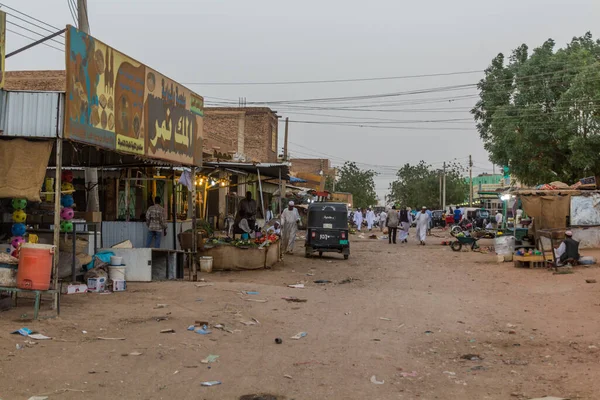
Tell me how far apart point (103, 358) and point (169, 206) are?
2003cm

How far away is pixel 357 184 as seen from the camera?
8131 centimetres

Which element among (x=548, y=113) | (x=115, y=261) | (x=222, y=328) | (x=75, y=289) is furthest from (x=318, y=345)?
(x=548, y=113)

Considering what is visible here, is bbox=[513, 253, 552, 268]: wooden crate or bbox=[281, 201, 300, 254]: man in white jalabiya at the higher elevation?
bbox=[281, 201, 300, 254]: man in white jalabiya

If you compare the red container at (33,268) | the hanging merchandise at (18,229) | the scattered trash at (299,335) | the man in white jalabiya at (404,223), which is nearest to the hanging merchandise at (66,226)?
the hanging merchandise at (18,229)

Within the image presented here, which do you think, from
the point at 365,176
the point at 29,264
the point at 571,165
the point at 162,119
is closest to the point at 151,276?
the point at 162,119

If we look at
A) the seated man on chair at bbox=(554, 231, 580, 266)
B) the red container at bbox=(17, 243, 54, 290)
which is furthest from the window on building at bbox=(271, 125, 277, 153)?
the red container at bbox=(17, 243, 54, 290)

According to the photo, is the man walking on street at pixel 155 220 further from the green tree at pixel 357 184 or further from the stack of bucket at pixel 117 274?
the green tree at pixel 357 184

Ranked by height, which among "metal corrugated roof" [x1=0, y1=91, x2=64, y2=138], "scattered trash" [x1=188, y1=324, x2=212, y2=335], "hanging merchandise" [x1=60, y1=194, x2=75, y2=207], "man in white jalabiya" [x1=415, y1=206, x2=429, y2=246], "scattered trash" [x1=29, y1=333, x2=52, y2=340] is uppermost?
"metal corrugated roof" [x1=0, y1=91, x2=64, y2=138]

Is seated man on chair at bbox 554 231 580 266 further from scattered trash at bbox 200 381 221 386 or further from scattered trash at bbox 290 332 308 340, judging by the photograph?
scattered trash at bbox 200 381 221 386

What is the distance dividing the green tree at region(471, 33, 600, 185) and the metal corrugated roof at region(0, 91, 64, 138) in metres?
26.2

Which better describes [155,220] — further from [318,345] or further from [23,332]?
[318,345]

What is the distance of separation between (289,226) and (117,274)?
11217 mm

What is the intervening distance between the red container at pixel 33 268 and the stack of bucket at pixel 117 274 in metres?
3.23

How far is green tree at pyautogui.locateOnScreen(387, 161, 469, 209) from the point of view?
286ft
